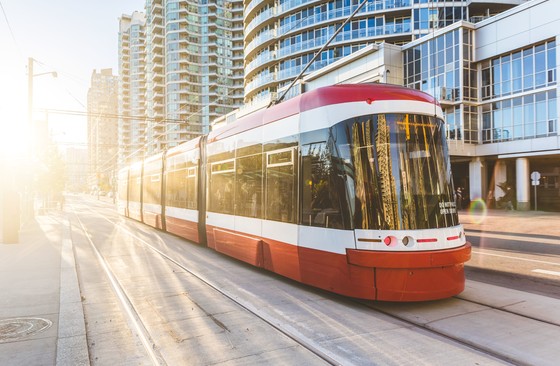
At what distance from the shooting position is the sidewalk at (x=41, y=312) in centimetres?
466

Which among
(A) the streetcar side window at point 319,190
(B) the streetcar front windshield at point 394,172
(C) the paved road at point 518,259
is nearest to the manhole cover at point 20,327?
(A) the streetcar side window at point 319,190

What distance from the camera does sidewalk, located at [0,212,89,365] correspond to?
466 cm

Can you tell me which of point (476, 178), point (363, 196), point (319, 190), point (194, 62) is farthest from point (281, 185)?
point (194, 62)

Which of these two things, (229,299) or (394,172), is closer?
(394,172)

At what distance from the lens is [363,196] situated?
6.09 meters

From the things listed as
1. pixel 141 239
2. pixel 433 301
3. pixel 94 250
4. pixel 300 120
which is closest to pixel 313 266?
pixel 433 301

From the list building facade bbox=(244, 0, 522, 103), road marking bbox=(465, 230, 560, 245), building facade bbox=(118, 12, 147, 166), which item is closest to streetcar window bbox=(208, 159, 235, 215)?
road marking bbox=(465, 230, 560, 245)

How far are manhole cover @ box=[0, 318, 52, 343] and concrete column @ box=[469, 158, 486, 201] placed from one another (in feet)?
122

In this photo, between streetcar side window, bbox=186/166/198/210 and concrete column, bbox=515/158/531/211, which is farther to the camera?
concrete column, bbox=515/158/531/211

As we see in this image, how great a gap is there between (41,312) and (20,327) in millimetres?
672

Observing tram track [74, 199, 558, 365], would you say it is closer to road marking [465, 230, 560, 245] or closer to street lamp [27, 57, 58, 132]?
road marking [465, 230, 560, 245]

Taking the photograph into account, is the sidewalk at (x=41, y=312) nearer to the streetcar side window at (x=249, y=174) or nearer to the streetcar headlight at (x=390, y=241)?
the streetcar side window at (x=249, y=174)

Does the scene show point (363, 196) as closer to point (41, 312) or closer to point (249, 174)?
point (249, 174)

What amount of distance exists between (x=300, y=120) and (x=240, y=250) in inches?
139
